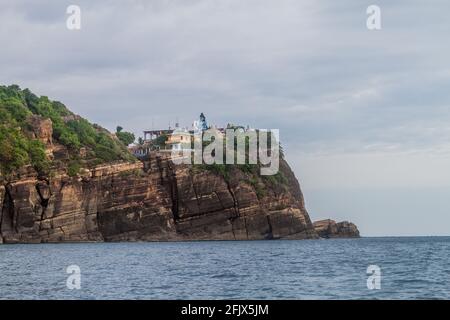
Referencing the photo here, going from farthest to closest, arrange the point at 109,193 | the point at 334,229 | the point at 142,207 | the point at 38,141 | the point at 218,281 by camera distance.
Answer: the point at 334,229 → the point at 142,207 → the point at 109,193 → the point at 38,141 → the point at 218,281

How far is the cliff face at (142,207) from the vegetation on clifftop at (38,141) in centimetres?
324

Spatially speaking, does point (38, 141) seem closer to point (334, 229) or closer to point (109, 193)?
point (109, 193)

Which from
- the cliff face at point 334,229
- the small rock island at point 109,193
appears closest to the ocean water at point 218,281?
the small rock island at point 109,193

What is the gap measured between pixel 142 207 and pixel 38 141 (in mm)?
19406

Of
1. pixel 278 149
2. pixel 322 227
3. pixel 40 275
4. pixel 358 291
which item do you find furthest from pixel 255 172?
pixel 358 291

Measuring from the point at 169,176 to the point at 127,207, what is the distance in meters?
10.3

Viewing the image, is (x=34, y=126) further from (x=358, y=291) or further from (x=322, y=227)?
(x=358, y=291)

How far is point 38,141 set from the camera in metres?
113

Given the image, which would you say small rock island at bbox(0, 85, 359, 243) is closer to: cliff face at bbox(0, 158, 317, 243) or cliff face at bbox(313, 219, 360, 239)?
cliff face at bbox(0, 158, 317, 243)

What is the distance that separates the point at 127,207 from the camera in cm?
11731

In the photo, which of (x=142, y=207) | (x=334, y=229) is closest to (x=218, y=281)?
(x=142, y=207)

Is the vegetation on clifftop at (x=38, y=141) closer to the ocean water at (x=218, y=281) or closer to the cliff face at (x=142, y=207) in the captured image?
the cliff face at (x=142, y=207)

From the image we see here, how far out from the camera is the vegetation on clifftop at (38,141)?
109m
